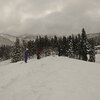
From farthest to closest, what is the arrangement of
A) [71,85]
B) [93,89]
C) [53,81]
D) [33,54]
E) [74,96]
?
1. [33,54]
2. [53,81]
3. [71,85]
4. [93,89]
5. [74,96]

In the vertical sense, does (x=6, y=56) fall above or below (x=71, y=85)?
below

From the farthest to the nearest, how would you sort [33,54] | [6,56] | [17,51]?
[6,56], [33,54], [17,51]

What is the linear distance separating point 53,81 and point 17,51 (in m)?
42.7

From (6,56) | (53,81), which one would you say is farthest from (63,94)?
(6,56)

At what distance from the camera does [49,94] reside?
5691 mm

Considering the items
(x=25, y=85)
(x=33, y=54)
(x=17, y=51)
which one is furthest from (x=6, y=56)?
(x=25, y=85)

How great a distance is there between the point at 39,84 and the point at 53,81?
0.98 meters

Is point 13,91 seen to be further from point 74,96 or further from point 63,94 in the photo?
point 74,96

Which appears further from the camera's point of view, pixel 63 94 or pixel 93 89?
pixel 93 89

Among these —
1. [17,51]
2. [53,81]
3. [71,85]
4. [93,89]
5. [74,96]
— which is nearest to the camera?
[74,96]

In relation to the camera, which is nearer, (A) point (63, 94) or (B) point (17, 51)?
(A) point (63, 94)

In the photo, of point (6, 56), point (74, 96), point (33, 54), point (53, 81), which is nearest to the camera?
point (74, 96)

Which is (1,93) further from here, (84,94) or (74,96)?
(84,94)

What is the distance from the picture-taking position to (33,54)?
6438 centimetres
